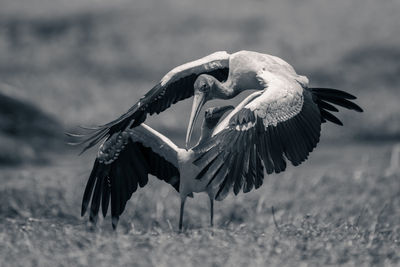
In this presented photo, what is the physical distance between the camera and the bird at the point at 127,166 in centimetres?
623

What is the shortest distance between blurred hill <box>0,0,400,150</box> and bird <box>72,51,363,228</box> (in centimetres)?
507

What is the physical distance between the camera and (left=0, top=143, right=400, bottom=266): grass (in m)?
4.74

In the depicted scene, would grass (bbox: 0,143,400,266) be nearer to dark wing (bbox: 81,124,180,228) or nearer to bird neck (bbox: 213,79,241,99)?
dark wing (bbox: 81,124,180,228)

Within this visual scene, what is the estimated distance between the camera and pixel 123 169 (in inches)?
250

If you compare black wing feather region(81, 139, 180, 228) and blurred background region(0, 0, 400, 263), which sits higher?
blurred background region(0, 0, 400, 263)

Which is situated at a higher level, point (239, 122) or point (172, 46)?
point (172, 46)

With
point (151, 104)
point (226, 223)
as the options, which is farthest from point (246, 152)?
point (151, 104)

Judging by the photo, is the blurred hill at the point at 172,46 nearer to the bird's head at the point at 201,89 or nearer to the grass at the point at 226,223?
the grass at the point at 226,223

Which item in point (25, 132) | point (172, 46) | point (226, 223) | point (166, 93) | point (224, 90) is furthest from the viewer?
point (172, 46)

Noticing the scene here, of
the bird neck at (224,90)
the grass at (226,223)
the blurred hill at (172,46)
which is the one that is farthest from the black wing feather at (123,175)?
the blurred hill at (172,46)

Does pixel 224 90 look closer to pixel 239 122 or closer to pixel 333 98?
pixel 333 98

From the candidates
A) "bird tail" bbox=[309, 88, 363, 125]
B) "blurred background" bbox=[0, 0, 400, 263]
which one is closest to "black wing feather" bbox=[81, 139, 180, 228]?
"bird tail" bbox=[309, 88, 363, 125]

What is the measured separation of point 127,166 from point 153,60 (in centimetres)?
903

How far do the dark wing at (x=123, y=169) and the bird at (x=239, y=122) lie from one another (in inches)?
0.4
